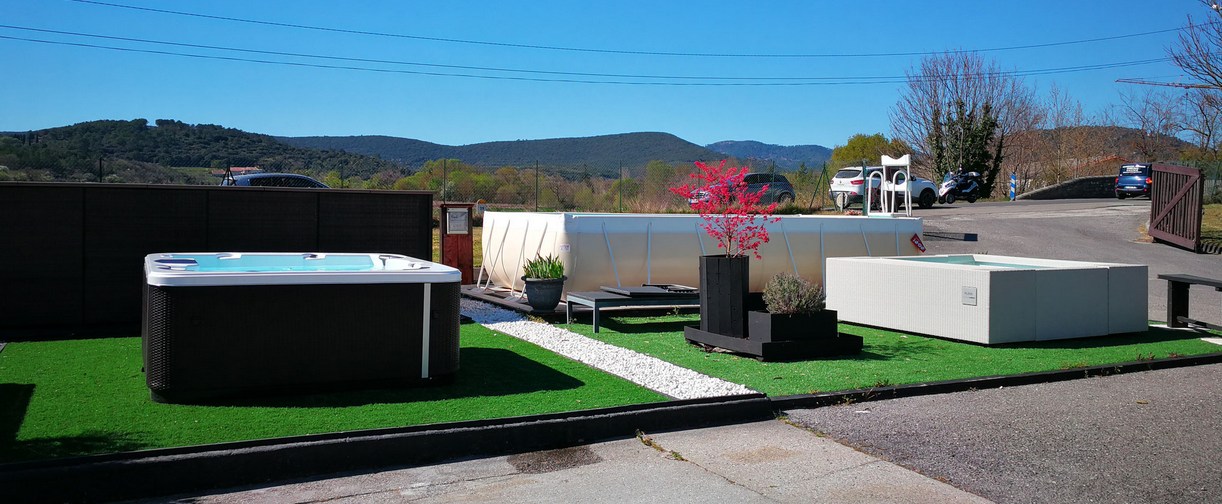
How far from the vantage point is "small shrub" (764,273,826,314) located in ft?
25.7

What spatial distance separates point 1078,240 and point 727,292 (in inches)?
590

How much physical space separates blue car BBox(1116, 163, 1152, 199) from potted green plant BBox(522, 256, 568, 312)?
30857mm

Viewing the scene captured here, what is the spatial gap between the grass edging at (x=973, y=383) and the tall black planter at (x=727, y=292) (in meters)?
1.89

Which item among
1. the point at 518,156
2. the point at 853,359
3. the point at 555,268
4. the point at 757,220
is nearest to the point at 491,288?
the point at 555,268

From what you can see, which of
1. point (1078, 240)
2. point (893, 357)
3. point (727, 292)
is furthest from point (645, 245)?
point (1078, 240)

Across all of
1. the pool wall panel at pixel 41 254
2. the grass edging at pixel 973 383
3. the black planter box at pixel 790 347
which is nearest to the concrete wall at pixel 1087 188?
the grass edging at pixel 973 383

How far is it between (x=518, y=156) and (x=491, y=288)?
61401 millimetres

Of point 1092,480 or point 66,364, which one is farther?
point 66,364

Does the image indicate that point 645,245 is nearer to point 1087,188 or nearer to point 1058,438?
point 1058,438

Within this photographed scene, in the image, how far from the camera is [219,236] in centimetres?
923

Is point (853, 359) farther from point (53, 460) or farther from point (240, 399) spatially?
point (53, 460)

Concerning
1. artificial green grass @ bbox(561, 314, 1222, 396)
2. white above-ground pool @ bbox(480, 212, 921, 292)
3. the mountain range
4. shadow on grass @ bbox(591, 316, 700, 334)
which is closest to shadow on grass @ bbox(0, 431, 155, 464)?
artificial green grass @ bbox(561, 314, 1222, 396)

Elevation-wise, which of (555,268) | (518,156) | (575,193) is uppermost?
(518,156)

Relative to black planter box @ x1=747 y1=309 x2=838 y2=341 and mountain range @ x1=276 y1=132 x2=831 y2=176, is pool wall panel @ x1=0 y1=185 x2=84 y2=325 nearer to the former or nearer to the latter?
black planter box @ x1=747 y1=309 x2=838 y2=341
